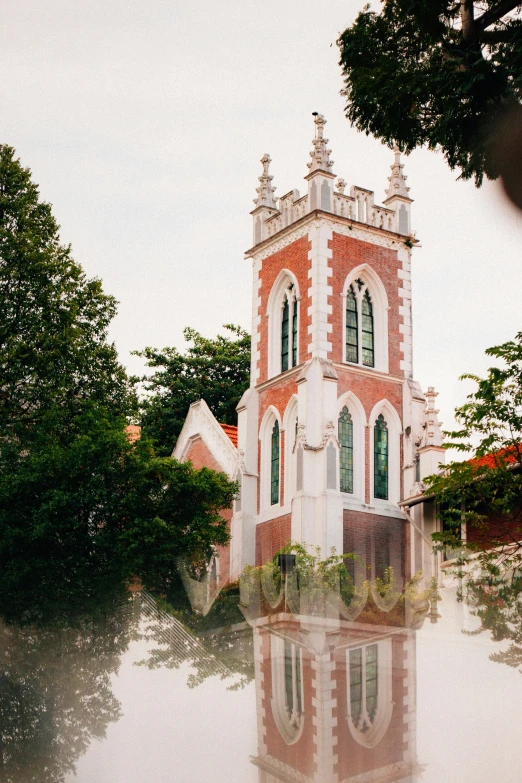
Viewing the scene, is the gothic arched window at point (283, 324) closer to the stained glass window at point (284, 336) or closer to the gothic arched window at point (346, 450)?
the stained glass window at point (284, 336)

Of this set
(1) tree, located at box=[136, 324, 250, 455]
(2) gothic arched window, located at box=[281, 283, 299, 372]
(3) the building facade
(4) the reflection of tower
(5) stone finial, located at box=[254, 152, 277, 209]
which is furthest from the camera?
(1) tree, located at box=[136, 324, 250, 455]

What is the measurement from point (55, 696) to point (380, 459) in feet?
71.2

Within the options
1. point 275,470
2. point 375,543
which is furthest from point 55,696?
point 275,470

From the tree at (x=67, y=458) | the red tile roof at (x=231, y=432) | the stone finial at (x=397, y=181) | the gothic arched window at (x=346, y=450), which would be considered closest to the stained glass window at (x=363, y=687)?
the tree at (x=67, y=458)

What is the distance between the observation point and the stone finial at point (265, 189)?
34.5 metres

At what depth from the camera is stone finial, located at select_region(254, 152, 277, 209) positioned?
1357 inches

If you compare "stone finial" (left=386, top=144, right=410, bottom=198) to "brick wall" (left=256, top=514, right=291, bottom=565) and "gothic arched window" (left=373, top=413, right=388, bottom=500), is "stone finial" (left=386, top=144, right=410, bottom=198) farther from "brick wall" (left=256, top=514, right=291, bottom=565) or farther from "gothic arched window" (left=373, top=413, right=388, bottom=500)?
"brick wall" (left=256, top=514, right=291, bottom=565)

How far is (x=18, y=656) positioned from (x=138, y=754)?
121 inches

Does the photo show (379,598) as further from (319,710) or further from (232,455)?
(232,455)

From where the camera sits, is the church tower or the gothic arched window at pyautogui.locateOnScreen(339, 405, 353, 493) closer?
the church tower

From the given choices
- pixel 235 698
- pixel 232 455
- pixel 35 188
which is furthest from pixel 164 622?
pixel 232 455

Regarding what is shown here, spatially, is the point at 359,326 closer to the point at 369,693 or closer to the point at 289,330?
the point at 289,330

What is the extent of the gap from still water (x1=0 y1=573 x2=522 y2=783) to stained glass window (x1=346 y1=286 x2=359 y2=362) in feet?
62.5

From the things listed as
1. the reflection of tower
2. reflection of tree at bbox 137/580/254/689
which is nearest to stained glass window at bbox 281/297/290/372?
reflection of tree at bbox 137/580/254/689
